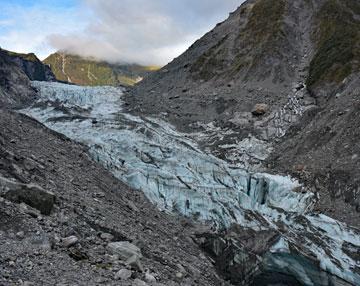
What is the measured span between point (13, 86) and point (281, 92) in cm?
2742

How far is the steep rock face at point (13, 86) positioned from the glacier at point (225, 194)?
1310cm

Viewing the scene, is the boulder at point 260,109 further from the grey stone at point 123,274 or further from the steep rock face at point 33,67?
the steep rock face at point 33,67

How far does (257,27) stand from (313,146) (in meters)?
30.1

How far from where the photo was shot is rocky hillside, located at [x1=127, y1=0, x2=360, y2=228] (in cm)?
2706

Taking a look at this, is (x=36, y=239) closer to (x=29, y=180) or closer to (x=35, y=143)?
(x=29, y=180)

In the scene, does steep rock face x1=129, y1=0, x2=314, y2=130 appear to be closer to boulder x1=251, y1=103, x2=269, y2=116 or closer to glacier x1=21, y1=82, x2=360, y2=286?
boulder x1=251, y1=103, x2=269, y2=116

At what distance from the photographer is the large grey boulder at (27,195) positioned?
44.1 feet

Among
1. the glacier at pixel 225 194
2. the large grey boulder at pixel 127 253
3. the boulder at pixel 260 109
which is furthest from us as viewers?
the boulder at pixel 260 109

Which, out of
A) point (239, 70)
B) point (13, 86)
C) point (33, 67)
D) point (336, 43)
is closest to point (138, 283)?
point (336, 43)

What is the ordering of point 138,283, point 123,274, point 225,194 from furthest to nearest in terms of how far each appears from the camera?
point 225,194 → point 123,274 → point 138,283

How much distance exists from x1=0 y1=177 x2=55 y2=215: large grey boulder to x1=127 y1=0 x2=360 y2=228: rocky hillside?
13584 millimetres

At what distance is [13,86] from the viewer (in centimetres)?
5156

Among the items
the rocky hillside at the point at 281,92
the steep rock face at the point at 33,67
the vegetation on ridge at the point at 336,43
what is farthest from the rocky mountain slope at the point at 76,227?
the steep rock face at the point at 33,67

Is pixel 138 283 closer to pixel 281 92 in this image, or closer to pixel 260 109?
pixel 260 109
